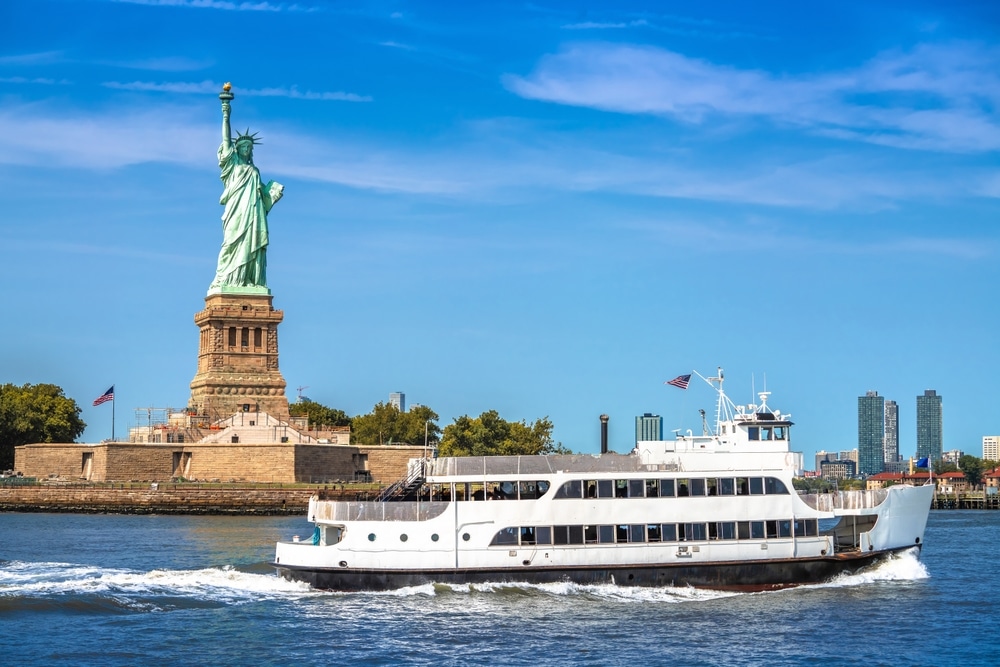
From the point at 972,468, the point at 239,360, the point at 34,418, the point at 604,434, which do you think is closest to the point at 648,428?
the point at 604,434

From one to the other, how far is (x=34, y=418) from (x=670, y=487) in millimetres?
82733

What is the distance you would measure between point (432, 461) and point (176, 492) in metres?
52.2

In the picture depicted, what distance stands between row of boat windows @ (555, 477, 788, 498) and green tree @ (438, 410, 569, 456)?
61.9m

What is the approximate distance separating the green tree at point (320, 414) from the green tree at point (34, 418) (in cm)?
1984

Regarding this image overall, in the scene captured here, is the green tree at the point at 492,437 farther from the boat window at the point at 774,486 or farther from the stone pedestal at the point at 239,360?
the boat window at the point at 774,486

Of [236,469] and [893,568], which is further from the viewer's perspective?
[236,469]

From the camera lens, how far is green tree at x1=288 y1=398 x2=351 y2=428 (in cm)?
13266

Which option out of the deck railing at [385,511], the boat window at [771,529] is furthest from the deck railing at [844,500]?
the deck railing at [385,511]

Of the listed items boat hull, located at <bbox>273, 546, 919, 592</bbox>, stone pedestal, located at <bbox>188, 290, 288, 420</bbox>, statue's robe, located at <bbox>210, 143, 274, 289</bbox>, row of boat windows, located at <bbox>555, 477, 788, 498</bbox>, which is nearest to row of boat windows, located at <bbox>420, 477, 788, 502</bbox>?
row of boat windows, located at <bbox>555, 477, 788, 498</bbox>

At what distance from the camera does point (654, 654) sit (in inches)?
1441

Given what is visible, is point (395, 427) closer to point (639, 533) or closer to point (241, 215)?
point (241, 215)

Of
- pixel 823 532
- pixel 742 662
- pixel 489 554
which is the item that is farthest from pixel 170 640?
pixel 823 532

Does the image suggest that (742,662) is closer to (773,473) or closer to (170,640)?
(773,473)

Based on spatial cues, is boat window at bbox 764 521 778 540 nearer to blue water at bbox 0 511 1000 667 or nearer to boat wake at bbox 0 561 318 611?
blue water at bbox 0 511 1000 667
